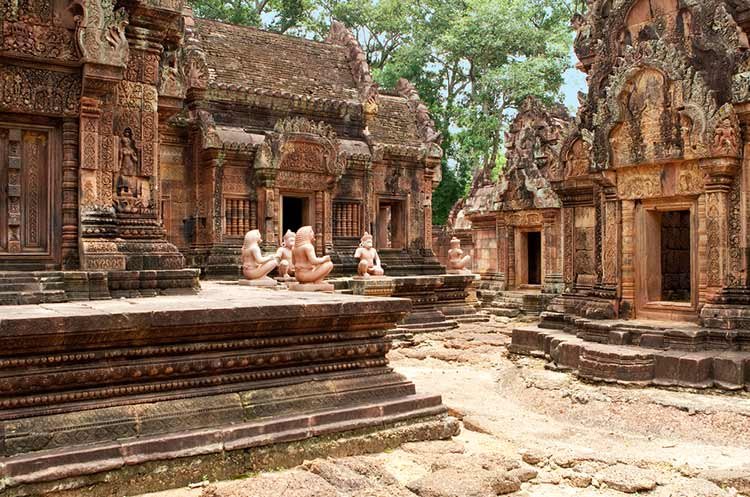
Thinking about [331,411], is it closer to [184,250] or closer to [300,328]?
[300,328]

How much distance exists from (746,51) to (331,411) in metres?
7.39

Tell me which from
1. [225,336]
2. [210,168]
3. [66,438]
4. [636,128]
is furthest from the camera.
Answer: [210,168]

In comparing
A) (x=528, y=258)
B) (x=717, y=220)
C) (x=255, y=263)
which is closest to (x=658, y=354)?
(x=717, y=220)

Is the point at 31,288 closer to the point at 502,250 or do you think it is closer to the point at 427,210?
the point at 502,250

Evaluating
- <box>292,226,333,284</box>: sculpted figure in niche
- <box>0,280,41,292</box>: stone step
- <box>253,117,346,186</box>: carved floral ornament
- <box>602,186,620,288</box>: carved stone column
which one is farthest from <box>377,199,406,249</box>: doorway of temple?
<box>0,280,41,292</box>: stone step

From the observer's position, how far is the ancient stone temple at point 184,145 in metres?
6.67

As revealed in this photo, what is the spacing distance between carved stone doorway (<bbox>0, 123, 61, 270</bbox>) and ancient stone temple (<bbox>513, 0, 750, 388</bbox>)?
674 centimetres

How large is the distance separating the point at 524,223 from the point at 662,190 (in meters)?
9.53

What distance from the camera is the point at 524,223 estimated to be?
19219 millimetres

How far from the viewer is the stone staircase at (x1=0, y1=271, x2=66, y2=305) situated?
20.1 feet

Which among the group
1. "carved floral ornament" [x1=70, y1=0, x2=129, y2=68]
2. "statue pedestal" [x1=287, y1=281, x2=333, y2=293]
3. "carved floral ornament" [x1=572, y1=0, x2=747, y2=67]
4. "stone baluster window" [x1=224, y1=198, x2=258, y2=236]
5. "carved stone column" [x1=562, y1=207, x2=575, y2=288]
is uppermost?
"carved floral ornament" [x1=572, y1=0, x2=747, y2=67]

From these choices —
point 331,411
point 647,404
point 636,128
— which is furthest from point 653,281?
point 331,411

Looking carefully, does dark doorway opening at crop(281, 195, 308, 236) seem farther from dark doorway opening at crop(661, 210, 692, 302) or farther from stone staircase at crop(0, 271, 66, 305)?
stone staircase at crop(0, 271, 66, 305)

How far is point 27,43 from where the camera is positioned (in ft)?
21.5
